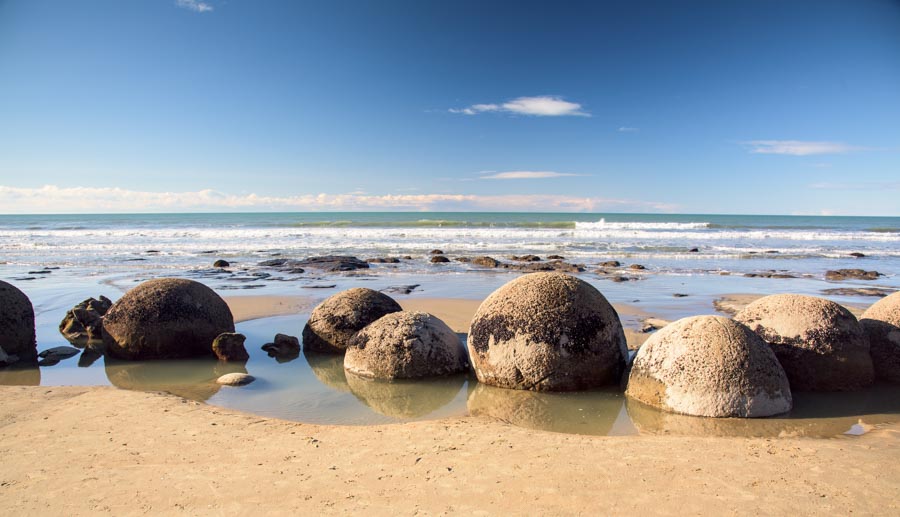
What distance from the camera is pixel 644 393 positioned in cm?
552

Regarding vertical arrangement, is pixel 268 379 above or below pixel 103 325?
Result: below

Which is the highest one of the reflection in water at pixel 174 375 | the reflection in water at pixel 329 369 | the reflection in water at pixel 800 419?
the reflection in water at pixel 800 419

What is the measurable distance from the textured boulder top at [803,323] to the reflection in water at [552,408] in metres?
1.81

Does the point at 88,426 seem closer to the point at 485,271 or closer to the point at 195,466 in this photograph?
the point at 195,466

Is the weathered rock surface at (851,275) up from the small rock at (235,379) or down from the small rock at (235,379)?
up

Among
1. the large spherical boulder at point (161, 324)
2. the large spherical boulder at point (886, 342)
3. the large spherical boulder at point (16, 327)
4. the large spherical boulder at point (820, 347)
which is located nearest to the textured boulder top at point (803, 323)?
the large spherical boulder at point (820, 347)

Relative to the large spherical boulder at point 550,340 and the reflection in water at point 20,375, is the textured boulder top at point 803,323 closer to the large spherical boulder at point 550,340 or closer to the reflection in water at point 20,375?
the large spherical boulder at point 550,340

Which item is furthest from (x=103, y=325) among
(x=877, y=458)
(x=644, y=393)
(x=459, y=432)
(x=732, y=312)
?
(x=732, y=312)

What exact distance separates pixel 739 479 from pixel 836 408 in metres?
2.47

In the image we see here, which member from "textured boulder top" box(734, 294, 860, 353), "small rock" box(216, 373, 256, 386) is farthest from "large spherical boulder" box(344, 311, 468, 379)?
"textured boulder top" box(734, 294, 860, 353)

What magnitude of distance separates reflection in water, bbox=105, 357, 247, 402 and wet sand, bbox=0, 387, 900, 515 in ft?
3.45

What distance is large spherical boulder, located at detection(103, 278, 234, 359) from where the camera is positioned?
734cm

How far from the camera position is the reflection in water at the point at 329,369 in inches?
253

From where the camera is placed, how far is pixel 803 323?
5902 millimetres
